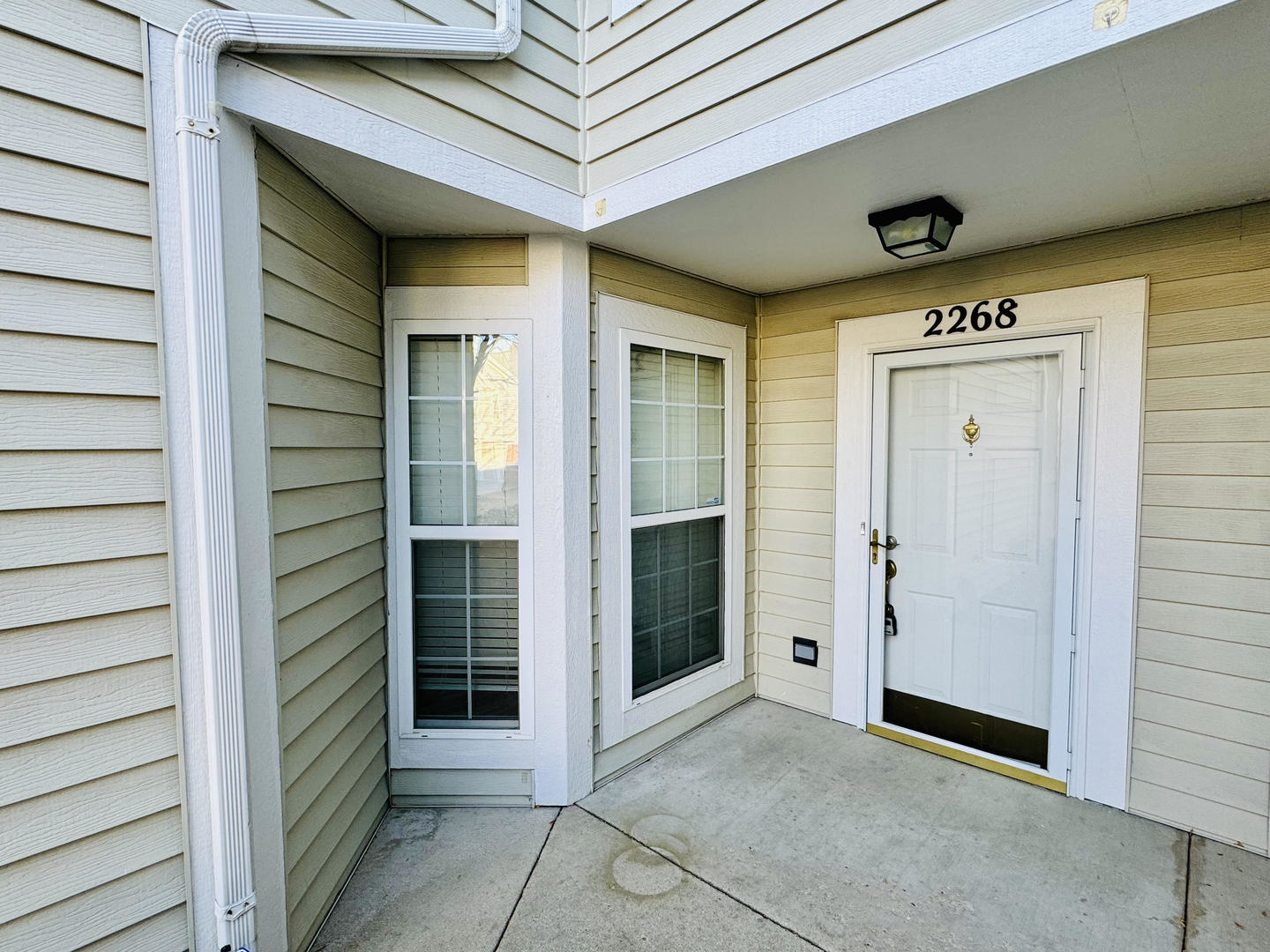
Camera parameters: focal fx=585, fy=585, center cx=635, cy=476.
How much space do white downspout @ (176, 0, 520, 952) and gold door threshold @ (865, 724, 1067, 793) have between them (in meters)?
2.77

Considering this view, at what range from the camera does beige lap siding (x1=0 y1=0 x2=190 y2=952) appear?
121 centimetres

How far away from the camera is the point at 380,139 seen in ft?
5.78

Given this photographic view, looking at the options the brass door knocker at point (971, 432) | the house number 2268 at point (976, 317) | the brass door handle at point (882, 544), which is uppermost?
the house number 2268 at point (976, 317)

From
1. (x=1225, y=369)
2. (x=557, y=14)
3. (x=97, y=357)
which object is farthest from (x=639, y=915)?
(x=557, y=14)

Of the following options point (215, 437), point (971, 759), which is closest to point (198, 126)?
point (215, 437)

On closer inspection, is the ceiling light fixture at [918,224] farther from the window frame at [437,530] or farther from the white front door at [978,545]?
the window frame at [437,530]

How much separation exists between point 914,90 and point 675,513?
6.46 feet

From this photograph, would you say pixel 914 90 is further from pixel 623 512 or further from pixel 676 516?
pixel 676 516

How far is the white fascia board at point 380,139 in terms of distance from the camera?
1.52m

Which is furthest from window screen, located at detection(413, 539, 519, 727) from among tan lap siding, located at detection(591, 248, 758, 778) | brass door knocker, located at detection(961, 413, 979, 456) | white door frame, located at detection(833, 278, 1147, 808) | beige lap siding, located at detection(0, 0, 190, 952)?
white door frame, located at detection(833, 278, 1147, 808)

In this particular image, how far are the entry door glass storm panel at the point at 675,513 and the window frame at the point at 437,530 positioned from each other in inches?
21.6

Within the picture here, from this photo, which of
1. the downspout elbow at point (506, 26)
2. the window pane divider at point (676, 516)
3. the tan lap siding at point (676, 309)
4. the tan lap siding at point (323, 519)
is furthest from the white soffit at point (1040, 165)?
the window pane divider at point (676, 516)

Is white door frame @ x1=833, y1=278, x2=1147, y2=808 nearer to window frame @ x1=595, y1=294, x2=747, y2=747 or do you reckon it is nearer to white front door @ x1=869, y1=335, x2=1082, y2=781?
white front door @ x1=869, y1=335, x2=1082, y2=781

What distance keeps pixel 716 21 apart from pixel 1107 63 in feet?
3.77
